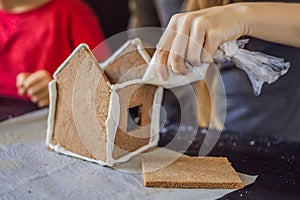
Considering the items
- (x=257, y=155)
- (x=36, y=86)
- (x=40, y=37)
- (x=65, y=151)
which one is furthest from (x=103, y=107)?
(x=40, y=37)

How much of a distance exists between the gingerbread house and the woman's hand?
0.21ft

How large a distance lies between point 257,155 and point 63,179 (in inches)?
11.2

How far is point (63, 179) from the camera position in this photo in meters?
0.61

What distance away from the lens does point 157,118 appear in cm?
73

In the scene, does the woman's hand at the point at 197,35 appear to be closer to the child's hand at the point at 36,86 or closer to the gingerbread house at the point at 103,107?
the gingerbread house at the point at 103,107

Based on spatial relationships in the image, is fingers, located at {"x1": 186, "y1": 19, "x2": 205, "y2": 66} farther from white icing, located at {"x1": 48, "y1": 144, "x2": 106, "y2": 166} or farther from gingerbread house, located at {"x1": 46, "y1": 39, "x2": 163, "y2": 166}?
white icing, located at {"x1": 48, "y1": 144, "x2": 106, "y2": 166}

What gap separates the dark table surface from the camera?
591 millimetres

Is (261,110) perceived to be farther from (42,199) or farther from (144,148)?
(42,199)

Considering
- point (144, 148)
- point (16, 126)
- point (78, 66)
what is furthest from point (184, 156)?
point (16, 126)

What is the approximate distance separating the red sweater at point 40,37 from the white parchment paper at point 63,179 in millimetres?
403

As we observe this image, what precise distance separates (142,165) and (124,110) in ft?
0.25

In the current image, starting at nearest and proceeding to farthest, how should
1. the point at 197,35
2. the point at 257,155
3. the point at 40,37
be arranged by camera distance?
the point at 197,35
the point at 257,155
the point at 40,37

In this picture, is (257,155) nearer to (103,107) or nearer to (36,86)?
(103,107)

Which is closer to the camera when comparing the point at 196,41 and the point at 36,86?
the point at 196,41
